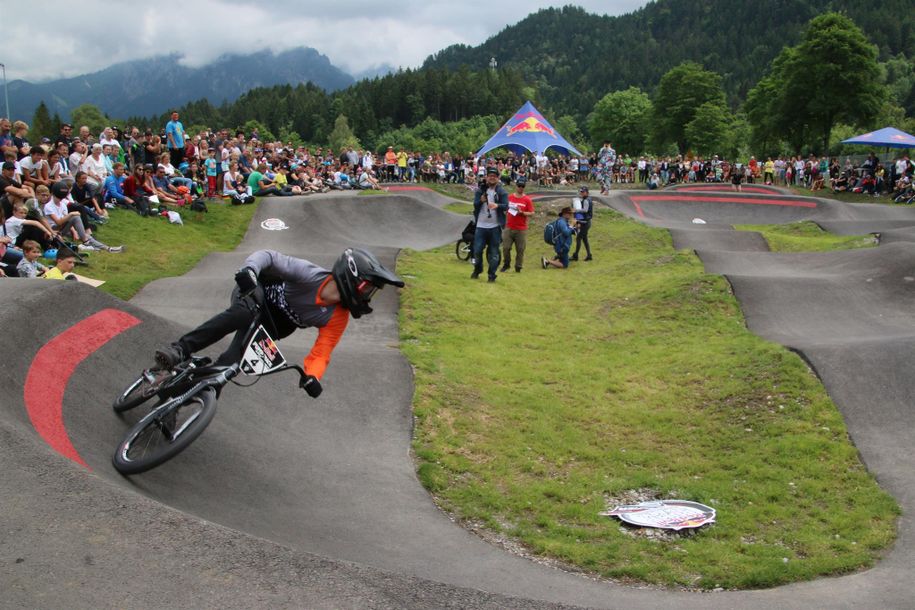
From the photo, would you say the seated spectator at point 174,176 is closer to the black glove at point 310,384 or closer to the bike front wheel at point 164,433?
the bike front wheel at point 164,433

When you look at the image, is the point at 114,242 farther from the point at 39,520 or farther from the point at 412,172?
the point at 412,172

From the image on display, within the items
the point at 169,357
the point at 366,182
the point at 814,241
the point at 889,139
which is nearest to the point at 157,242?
the point at 169,357

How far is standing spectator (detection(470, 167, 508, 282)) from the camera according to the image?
1733cm

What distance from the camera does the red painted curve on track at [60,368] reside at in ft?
19.0

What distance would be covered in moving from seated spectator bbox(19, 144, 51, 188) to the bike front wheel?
12.3 meters

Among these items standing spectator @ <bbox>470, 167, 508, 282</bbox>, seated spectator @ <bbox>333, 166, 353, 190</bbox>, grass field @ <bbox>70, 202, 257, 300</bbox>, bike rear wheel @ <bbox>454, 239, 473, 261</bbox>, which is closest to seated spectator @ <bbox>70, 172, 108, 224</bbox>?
grass field @ <bbox>70, 202, 257, 300</bbox>

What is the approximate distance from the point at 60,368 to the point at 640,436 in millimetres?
6621

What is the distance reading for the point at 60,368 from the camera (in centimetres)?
701

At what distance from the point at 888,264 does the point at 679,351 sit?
21.9ft

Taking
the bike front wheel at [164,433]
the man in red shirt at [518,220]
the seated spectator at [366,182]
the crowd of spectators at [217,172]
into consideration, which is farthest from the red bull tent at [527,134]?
the bike front wheel at [164,433]

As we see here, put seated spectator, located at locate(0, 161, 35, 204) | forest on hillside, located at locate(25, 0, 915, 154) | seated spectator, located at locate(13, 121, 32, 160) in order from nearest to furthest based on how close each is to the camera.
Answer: seated spectator, located at locate(0, 161, 35, 204) < seated spectator, located at locate(13, 121, 32, 160) < forest on hillside, located at locate(25, 0, 915, 154)

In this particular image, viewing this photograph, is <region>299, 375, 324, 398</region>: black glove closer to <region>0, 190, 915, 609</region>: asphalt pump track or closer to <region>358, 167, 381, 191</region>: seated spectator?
<region>0, 190, 915, 609</region>: asphalt pump track

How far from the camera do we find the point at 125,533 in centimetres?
412

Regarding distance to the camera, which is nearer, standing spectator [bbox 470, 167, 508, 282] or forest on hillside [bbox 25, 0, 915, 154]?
standing spectator [bbox 470, 167, 508, 282]
